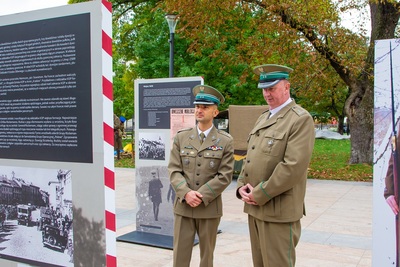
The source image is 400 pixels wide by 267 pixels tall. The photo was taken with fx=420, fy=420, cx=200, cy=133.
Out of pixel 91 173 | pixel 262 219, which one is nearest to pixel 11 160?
pixel 91 173

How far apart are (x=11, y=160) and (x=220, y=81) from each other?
1818cm

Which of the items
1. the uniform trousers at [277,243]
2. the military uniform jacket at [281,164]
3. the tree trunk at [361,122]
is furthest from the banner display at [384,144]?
the tree trunk at [361,122]

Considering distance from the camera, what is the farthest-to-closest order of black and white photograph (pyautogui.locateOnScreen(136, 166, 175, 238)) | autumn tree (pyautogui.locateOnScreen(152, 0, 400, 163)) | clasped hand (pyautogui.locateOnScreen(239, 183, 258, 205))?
1. autumn tree (pyautogui.locateOnScreen(152, 0, 400, 163))
2. black and white photograph (pyautogui.locateOnScreen(136, 166, 175, 238))
3. clasped hand (pyautogui.locateOnScreen(239, 183, 258, 205))

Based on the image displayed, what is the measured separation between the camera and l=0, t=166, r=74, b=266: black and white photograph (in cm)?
300

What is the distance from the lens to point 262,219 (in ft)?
11.2

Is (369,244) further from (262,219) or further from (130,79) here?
(130,79)

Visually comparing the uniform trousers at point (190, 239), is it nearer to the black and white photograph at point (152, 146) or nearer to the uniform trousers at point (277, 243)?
the uniform trousers at point (277, 243)

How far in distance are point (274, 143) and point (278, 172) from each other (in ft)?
0.89

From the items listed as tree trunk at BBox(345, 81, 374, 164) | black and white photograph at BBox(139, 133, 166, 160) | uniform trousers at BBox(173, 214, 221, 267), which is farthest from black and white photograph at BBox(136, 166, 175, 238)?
tree trunk at BBox(345, 81, 374, 164)

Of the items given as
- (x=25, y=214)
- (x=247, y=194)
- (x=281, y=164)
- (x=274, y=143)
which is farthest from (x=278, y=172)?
(x=25, y=214)

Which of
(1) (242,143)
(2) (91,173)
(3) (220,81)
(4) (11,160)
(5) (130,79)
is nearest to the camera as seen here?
(2) (91,173)

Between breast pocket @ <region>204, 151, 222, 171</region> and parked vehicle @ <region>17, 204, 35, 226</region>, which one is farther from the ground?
breast pocket @ <region>204, 151, 222, 171</region>

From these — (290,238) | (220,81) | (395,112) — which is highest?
(220,81)

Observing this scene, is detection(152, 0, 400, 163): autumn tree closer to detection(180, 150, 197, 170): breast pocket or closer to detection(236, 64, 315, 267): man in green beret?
detection(180, 150, 197, 170): breast pocket
